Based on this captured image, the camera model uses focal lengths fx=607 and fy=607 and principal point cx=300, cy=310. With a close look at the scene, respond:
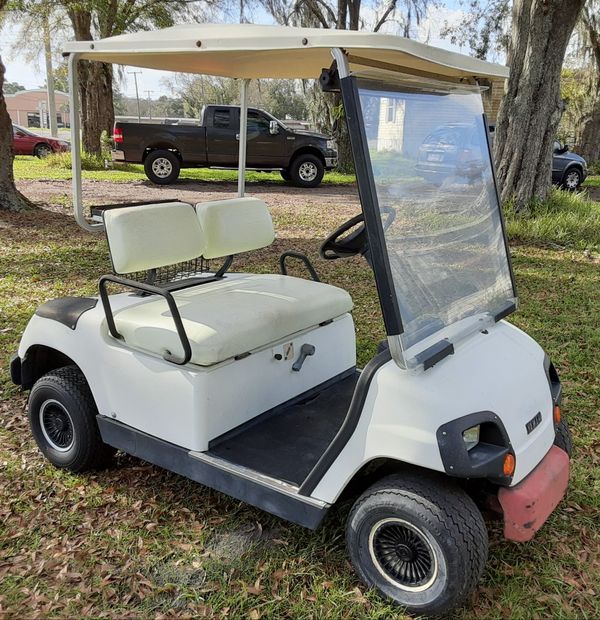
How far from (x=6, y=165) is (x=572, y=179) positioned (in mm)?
11768

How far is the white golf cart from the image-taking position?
6.48 ft

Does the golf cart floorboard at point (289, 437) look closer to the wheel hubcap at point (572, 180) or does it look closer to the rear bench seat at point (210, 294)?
the rear bench seat at point (210, 294)

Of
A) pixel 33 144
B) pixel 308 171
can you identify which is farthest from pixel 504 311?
pixel 33 144

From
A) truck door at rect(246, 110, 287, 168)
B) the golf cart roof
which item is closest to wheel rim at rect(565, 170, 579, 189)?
truck door at rect(246, 110, 287, 168)

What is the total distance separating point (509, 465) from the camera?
1.99 metres

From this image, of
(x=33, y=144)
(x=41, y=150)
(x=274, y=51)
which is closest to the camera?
(x=274, y=51)

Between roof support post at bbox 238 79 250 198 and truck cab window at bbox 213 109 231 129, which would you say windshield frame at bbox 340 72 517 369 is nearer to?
roof support post at bbox 238 79 250 198

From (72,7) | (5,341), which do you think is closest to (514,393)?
(5,341)

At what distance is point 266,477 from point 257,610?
1.49 ft

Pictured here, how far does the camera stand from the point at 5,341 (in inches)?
171

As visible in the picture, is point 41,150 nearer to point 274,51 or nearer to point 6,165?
point 6,165

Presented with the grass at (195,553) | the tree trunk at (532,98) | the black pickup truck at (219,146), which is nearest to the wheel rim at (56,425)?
the grass at (195,553)

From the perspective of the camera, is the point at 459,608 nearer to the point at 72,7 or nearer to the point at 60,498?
the point at 60,498

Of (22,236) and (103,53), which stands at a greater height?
(103,53)
